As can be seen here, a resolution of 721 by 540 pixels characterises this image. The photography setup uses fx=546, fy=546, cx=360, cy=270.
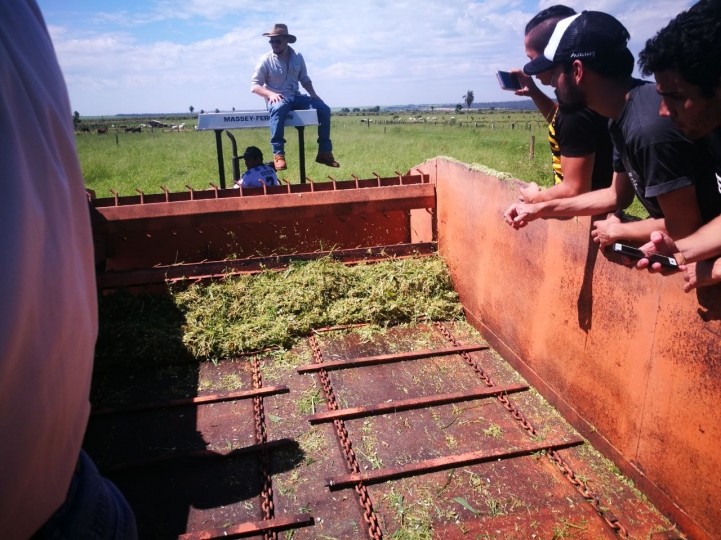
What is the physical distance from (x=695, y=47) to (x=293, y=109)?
17.6 ft

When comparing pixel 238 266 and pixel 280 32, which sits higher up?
pixel 280 32

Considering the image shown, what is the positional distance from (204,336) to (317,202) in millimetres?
1556

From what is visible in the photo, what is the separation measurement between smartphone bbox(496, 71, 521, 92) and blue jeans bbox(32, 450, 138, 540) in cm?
337

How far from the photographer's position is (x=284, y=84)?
652 cm

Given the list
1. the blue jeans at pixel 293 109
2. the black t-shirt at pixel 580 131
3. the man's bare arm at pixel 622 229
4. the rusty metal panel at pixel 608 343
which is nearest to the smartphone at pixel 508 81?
the rusty metal panel at pixel 608 343

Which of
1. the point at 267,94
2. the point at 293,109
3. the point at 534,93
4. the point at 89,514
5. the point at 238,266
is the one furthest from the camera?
the point at 293,109

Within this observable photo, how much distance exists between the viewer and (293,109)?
260 inches

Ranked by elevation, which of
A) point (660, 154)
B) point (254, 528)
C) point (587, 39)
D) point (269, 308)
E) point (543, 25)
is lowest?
point (254, 528)

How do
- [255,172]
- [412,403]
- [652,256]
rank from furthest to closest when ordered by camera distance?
[255,172], [412,403], [652,256]

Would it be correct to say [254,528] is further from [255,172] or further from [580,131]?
[255,172]

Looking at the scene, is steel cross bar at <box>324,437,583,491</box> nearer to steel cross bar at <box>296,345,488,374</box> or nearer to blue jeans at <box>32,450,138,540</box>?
steel cross bar at <box>296,345,488,374</box>

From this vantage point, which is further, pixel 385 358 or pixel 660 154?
pixel 385 358

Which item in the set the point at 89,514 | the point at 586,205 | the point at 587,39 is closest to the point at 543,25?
the point at 587,39

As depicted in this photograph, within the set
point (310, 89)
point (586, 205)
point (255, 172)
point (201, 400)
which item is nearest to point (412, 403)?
point (201, 400)
